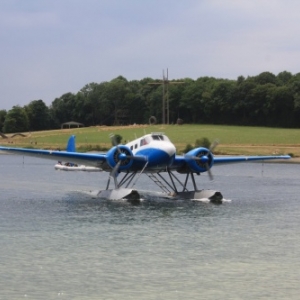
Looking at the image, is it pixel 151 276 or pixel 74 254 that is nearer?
pixel 151 276

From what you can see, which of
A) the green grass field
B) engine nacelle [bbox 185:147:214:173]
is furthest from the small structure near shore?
engine nacelle [bbox 185:147:214:173]

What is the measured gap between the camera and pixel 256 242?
98.3 feet

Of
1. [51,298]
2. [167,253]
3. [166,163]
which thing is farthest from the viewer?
[166,163]

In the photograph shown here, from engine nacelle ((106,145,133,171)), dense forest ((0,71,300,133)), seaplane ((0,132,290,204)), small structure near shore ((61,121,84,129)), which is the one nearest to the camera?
seaplane ((0,132,290,204))

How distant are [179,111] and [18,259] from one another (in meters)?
149

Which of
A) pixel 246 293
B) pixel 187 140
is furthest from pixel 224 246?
pixel 187 140

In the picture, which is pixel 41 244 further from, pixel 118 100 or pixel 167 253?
pixel 118 100

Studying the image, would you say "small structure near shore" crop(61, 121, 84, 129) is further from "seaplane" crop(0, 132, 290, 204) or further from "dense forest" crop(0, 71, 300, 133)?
"seaplane" crop(0, 132, 290, 204)

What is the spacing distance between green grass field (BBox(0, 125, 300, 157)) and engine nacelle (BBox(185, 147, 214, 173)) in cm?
5593

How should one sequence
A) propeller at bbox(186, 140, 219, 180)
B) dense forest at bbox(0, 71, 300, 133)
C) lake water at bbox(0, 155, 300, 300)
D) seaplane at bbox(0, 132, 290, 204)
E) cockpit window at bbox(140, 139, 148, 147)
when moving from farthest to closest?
1. dense forest at bbox(0, 71, 300, 133)
2. propeller at bbox(186, 140, 219, 180)
3. cockpit window at bbox(140, 139, 148, 147)
4. seaplane at bbox(0, 132, 290, 204)
5. lake water at bbox(0, 155, 300, 300)

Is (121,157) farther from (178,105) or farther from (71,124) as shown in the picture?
(71,124)

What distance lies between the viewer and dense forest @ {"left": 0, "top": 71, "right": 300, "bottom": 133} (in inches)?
6147

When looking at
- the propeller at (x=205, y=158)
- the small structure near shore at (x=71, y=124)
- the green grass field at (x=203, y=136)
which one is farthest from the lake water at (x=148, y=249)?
the small structure near shore at (x=71, y=124)

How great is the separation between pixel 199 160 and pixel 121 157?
444cm
